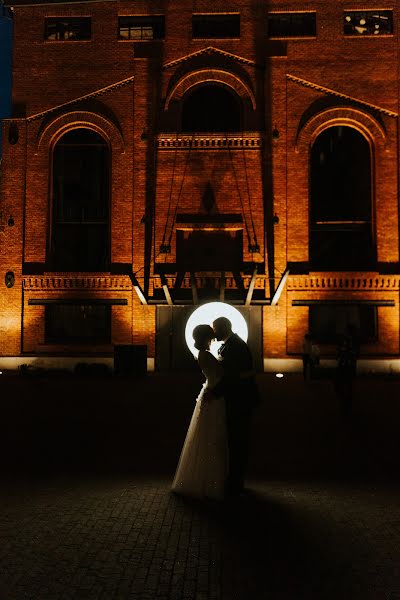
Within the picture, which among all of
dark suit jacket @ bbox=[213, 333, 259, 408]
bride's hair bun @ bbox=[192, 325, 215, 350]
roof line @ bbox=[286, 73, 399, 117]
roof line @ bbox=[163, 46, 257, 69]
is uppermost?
roof line @ bbox=[163, 46, 257, 69]

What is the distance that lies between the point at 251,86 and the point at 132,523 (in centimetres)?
2047

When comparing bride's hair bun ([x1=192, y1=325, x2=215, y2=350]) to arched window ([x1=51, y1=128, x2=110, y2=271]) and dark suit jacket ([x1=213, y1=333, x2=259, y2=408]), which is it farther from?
arched window ([x1=51, y1=128, x2=110, y2=271])

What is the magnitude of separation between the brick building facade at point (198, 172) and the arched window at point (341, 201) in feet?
0.17

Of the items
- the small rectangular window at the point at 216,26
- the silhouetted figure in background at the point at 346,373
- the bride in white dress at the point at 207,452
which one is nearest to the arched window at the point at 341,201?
the small rectangular window at the point at 216,26

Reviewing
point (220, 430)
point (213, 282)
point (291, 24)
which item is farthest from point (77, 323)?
point (220, 430)

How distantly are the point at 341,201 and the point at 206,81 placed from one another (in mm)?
6717

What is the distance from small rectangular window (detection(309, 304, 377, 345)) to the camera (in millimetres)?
22469

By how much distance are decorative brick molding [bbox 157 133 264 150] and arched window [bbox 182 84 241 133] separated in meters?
0.53

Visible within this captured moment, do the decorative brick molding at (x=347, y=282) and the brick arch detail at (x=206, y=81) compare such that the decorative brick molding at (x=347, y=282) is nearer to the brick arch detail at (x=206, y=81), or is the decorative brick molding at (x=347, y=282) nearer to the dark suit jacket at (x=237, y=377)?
the brick arch detail at (x=206, y=81)

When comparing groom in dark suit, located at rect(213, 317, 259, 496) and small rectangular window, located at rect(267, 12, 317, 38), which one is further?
small rectangular window, located at rect(267, 12, 317, 38)

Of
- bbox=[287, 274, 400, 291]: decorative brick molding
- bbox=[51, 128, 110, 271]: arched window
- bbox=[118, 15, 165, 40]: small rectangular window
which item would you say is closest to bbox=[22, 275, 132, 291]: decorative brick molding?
bbox=[51, 128, 110, 271]: arched window

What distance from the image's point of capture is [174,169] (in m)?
22.9

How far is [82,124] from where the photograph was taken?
23578mm

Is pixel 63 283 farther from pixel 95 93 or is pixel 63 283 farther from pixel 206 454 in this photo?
pixel 206 454
